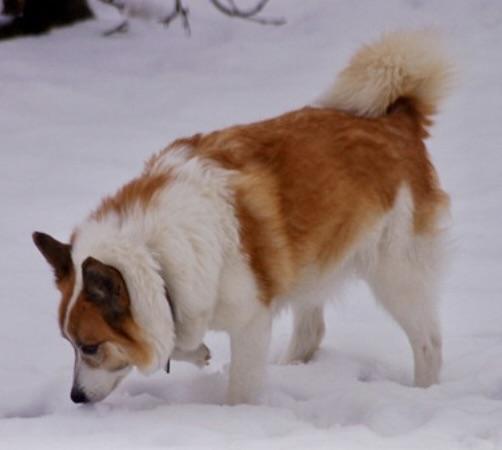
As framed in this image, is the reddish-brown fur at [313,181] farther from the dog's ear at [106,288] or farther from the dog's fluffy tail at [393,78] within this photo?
the dog's ear at [106,288]

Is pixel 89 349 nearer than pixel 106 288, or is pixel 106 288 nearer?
pixel 106 288

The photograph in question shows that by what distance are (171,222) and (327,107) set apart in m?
1.21

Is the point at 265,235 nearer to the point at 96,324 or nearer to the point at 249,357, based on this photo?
the point at 249,357

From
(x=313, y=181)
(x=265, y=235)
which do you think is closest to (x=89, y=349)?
(x=265, y=235)

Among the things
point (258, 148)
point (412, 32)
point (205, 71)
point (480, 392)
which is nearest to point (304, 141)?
point (258, 148)

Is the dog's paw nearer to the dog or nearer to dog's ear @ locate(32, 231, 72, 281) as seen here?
the dog

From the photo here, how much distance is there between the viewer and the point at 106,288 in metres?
3.58

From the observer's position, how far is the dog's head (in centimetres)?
359

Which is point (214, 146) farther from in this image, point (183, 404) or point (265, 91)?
point (265, 91)

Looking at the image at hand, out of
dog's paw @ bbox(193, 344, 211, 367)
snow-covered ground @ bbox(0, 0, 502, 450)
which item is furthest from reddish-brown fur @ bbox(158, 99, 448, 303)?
snow-covered ground @ bbox(0, 0, 502, 450)

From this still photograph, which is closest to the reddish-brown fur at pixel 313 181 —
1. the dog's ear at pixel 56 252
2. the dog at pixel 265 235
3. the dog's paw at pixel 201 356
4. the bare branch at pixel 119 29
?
the dog at pixel 265 235

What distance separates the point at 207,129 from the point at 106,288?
466cm

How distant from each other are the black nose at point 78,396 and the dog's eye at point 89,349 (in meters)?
0.19

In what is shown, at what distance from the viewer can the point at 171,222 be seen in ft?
12.3
